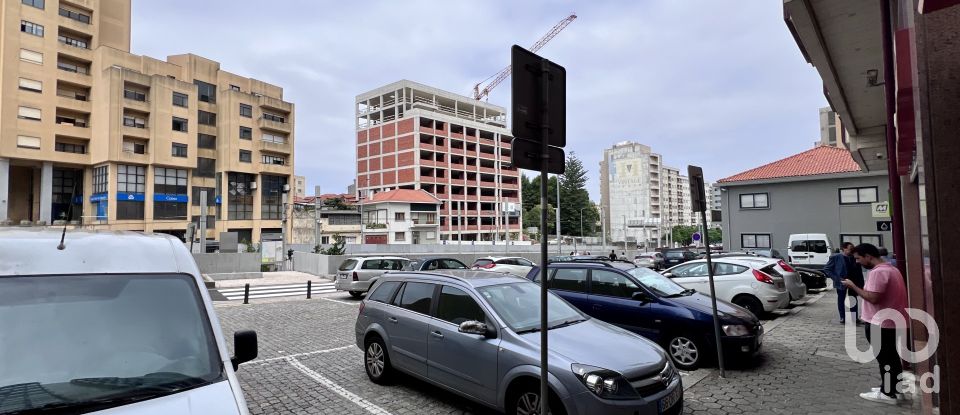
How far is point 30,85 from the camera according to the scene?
136 feet

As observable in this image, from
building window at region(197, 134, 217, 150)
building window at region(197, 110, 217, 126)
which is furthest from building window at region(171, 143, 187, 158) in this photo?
building window at region(197, 110, 217, 126)

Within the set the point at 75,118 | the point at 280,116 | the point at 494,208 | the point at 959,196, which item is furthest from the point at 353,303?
the point at 494,208

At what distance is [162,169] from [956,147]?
5961cm

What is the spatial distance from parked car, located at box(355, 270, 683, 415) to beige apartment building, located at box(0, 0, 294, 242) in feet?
140

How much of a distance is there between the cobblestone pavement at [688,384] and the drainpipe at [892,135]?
5.96 feet

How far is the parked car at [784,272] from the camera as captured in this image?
10.8m

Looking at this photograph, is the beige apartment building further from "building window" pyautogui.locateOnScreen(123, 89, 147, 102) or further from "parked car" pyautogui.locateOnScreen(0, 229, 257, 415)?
"parked car" pyautogui.locateOnScreen(0, 229, 257, 415)

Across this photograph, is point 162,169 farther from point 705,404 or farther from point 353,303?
point 705,404

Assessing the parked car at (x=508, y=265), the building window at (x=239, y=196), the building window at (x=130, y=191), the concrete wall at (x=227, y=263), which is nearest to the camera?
the parked car at (x=508, y=265)

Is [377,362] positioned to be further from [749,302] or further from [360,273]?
[360,273]

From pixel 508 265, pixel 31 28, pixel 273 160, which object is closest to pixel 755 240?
pixel 508 265

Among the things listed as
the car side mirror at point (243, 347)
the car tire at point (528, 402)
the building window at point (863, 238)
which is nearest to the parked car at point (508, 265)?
the car tire at point (528, 402)

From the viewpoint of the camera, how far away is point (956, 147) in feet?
9.08

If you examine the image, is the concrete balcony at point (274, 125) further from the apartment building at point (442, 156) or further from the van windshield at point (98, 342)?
the van windshield at point (98, 342)
